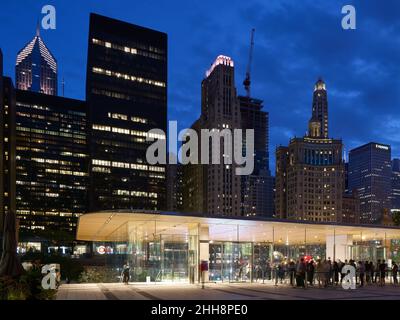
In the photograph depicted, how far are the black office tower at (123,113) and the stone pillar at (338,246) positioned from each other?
4710 inches

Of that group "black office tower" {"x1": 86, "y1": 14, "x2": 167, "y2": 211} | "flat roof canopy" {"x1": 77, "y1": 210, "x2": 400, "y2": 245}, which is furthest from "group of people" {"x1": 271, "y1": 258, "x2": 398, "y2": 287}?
"black office tower" {"x1": 86, "y1": 14, "x2": 167, "y2": 211}

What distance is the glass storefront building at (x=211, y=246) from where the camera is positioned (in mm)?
32406

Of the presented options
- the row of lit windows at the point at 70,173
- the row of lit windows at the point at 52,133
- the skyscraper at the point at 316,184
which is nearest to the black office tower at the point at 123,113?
the row of lit windows at the point at 70,173

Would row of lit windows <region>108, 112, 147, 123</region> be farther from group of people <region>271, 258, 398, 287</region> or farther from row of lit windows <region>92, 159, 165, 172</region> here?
group of people <region>271, 258, 398, 287</region>

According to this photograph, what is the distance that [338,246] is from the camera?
3888 centimetres

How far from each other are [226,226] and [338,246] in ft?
32.3

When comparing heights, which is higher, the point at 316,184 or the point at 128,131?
the point at 128,131

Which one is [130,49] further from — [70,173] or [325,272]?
[325,272]

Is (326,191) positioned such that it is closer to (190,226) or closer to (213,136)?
(213,136)

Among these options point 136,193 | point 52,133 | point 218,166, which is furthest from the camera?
point 218,166

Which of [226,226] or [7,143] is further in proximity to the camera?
[7,143]

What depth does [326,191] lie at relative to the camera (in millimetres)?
189625

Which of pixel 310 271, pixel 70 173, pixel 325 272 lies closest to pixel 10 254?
pixel 310 271

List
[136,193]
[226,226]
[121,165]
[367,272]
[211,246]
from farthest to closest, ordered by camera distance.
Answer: [136,193], [121,165], [211,246], [226,226], [367,272]
